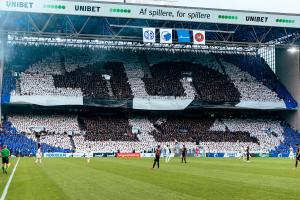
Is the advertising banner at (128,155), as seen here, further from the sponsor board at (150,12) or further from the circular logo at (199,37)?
the sponsor board at (150,12)

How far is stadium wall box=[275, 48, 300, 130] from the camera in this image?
74456mm

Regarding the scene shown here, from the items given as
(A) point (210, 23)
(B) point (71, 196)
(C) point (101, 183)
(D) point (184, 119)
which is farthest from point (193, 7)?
(B) point (71, 196)

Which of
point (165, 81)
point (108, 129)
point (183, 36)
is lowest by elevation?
point (108, 129)

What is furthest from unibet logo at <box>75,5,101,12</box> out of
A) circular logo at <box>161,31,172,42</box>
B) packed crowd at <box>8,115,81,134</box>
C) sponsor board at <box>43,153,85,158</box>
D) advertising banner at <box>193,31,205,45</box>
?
sponsor board at <box>43,153,85,158</box>

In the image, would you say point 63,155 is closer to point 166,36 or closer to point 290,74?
point 166,36

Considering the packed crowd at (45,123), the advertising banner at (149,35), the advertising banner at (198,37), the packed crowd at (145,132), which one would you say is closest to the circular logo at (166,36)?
the advertising banner at (149,35)

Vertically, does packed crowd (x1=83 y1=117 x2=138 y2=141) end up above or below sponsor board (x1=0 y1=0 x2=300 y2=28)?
below

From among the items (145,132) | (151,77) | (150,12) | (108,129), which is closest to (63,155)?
(108,129)

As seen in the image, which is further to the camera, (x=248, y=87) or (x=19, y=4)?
(x=248, y=87)

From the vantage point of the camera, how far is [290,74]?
7588cm

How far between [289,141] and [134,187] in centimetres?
5565

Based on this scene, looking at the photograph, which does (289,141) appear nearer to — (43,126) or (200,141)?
(200,141)

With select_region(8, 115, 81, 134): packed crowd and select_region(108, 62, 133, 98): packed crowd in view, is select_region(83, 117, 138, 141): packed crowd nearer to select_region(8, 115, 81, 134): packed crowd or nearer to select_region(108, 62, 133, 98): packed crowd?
select_region(8, 115, 81, 134): packed crowd

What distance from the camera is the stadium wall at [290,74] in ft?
244
